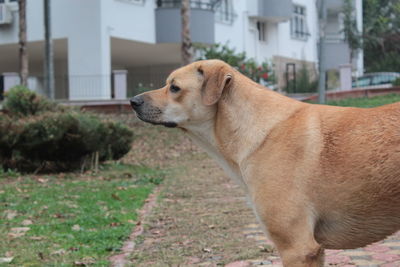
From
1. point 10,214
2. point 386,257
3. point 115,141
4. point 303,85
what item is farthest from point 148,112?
point 303,85

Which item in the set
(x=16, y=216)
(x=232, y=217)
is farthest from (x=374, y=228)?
(x=16, y=216)

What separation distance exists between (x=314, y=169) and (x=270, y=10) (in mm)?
33908

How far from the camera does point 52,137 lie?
501 inches

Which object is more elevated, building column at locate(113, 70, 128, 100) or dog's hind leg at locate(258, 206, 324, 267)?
building column at locate(113, 70, 128, 100)

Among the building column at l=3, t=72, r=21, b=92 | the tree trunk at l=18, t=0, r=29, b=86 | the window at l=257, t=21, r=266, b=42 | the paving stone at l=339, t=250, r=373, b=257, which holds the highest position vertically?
the window at l=257, t=21, r=266, b=42

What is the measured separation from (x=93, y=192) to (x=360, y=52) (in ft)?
130

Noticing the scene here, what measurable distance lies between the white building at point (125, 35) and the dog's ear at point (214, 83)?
828 inches

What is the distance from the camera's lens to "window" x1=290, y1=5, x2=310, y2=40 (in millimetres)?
41775

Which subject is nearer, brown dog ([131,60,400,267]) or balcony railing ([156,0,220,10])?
brown dog ([131,60,400,267])

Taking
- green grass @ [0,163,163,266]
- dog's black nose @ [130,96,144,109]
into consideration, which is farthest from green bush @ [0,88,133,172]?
dog's black nose @ [130,96,144,109]

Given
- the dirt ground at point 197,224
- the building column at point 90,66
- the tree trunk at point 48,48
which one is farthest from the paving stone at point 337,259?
the building column at point 90,66

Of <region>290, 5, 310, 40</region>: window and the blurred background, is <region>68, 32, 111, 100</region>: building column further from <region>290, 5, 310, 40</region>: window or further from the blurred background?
<region>290, 5, 310, 40</region>: window

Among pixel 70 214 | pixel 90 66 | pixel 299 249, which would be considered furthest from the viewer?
pixel 90 66

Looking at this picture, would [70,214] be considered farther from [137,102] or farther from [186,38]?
[186,38]
